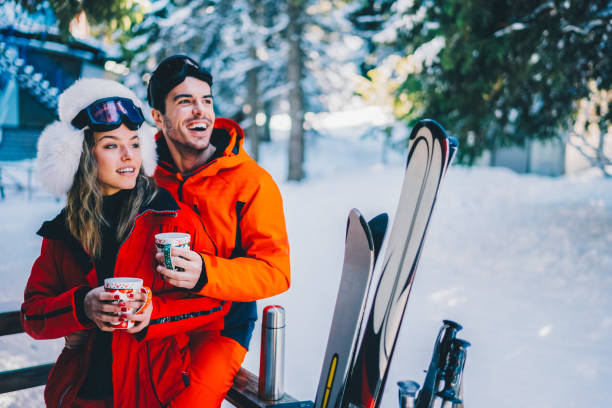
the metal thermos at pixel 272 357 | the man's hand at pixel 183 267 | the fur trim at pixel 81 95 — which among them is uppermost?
the fur trim at pixel 81 95

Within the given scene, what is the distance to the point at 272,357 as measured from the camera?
2.14 meters

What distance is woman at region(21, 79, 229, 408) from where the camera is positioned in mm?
1688

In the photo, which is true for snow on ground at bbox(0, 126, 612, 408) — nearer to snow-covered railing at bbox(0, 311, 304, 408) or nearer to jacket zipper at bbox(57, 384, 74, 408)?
snow-covered railing at bbox(0, 311, 304, 408)

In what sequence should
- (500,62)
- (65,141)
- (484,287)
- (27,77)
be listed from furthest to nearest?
(27,77) < (500,62) < (484,287) < (65,141)

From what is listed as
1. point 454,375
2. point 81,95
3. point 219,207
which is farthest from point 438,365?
point 81,95

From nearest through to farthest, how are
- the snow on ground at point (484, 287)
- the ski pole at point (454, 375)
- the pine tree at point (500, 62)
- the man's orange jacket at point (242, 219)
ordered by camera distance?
the ski pole at point (454, 375) → the man's orange jacket at point (242, 219) → the snow on ground at point (484, 287) → the pine tree at point (500, 62)

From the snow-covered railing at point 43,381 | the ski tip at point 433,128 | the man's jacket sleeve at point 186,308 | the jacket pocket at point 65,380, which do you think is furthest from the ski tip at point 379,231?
the jacket pocket at point 65,380

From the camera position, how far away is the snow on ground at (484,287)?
3547 mm

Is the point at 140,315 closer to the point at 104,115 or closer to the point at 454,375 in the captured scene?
the point at 104,115

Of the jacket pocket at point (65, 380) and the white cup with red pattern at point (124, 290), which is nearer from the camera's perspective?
the white cup with red pattern at point (124, 290)

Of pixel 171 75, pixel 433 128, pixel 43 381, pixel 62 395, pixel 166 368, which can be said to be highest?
pixel 171 75

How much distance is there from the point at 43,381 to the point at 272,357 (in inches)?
53.9

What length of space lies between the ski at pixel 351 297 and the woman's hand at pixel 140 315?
0.70 metres

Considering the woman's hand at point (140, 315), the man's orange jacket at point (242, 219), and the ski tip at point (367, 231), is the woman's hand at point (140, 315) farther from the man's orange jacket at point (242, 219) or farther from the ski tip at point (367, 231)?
the ski tip at point (367, 231)
